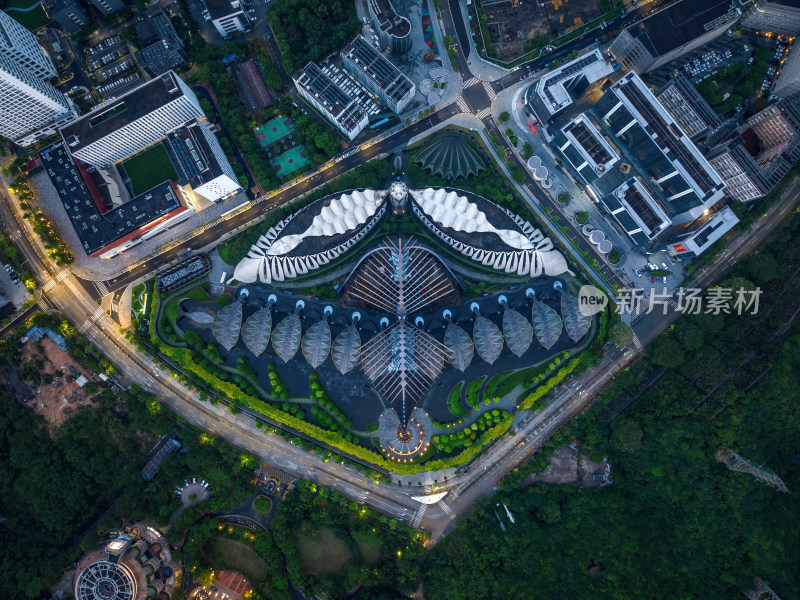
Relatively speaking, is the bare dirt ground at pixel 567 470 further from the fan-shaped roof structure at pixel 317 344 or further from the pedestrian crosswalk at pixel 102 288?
the pedestrian crosswalk at pixel 102 288

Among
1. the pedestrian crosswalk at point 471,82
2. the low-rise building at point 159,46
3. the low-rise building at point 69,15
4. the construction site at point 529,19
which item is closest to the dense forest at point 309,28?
the low-rise building at point 159,46

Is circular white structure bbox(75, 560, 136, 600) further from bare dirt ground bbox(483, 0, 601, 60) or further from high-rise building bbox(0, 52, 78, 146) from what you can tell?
bare dirt ground bbox(483, 0, 601, 60)

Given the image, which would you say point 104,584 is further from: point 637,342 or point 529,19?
point 529,19

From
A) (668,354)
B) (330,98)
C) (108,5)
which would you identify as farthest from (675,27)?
(108,5)

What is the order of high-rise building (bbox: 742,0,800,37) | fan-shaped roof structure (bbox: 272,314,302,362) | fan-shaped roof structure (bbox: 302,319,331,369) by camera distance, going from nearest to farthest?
1. fan-shaped roof structure (bbox: 302,319,331,369)
2. high-rise building (bbox: 742,0,800,37)
3. fan-shaped roof structure (bbox: 272,314,302,362)

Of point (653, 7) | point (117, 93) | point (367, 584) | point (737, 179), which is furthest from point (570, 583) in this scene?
point (117, 93)

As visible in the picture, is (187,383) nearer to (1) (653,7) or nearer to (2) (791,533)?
(2) (791,533)

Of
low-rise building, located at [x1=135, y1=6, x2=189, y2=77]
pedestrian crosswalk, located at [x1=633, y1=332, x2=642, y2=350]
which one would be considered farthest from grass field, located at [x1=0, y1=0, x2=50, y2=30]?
pedestrian crosswalk, located at [x1=633, y1=332, x2=642, y2=350]
